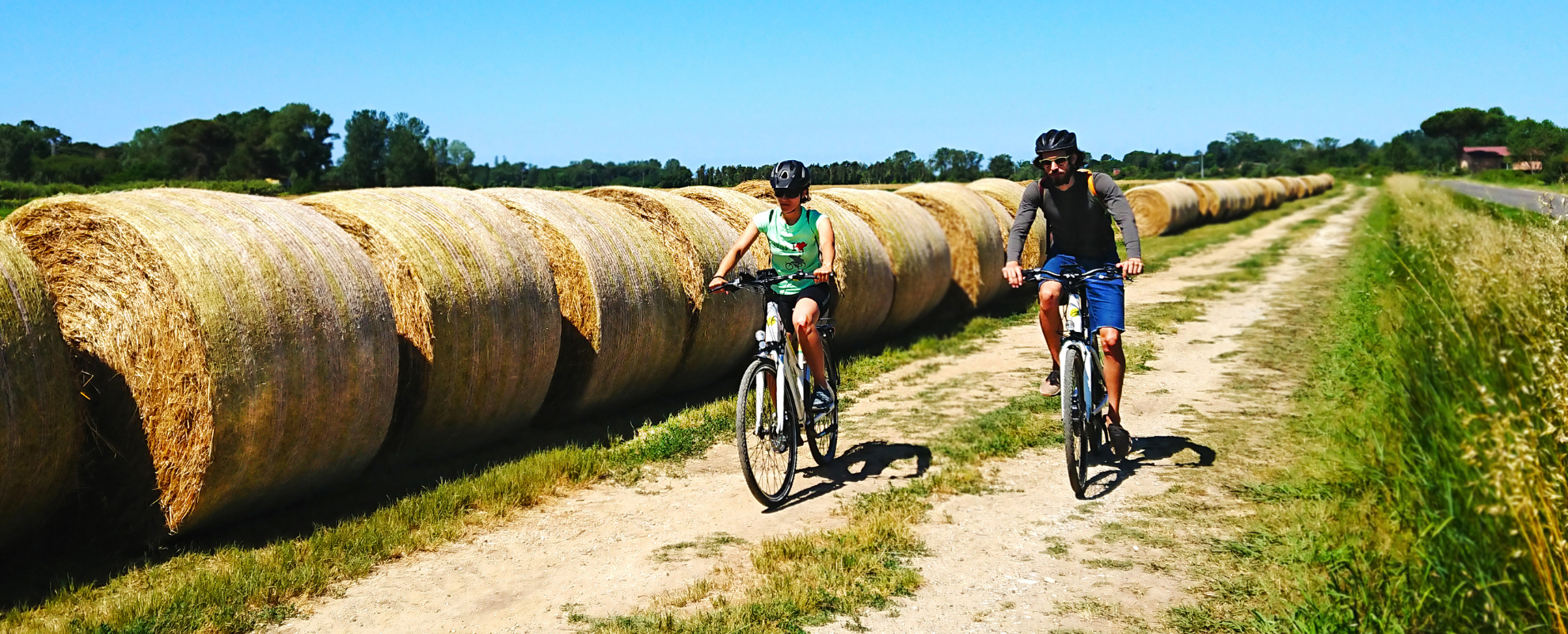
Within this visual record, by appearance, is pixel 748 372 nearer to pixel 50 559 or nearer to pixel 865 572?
pixel 865 572

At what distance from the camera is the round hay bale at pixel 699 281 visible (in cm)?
933

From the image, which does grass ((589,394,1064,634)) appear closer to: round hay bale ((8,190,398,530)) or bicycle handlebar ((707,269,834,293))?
bicycle handlebar ((707,269,834,293))

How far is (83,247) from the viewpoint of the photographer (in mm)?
5836

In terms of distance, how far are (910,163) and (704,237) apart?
919 centimetres

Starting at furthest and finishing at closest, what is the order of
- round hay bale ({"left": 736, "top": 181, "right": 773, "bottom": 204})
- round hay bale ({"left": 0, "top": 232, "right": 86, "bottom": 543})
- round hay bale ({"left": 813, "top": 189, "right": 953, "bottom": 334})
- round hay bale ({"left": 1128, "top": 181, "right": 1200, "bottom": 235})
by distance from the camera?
1. round hay bale ({"left": 1128, "top": 181, "right": 1200, "bottom": 235})
2. round hay bale ({"left": 813, "top": 189, "right": 953, "bottom": 334})
3. round hay bale ({"left": 736, "top": 181, "right": 773, "bottom": 204})
4. round hay bale ({"left": 0, "top": 232, "right": 86, "bottom": 543})

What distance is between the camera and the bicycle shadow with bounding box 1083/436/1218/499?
6488 mm

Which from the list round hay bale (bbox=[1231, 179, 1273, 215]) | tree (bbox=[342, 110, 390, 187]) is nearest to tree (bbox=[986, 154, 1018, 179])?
round hay bale (bbox=[1231, 179, 1273, 215])

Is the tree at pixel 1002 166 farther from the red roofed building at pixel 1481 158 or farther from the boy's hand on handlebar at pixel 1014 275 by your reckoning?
the red roofed building at pixel 1481 158

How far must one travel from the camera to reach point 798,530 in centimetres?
582

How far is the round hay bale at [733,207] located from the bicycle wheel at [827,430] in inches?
131

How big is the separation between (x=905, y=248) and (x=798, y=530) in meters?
7.49

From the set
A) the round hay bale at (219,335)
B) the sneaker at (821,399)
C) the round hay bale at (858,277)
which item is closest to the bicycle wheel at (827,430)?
the sneaker at (821,399)

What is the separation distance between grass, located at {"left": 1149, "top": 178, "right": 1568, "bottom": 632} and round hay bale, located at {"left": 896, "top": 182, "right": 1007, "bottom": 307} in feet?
20.7

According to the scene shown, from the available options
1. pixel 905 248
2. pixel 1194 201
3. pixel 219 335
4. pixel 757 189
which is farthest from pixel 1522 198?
pixel 219 335
